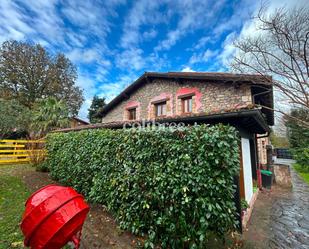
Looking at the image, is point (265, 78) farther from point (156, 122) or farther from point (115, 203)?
point (115, 203)

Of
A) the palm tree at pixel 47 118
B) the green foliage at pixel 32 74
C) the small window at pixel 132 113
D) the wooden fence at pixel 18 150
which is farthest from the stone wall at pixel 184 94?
the green foliage at pixel 32 74

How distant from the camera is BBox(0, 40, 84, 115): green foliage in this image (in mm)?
20844

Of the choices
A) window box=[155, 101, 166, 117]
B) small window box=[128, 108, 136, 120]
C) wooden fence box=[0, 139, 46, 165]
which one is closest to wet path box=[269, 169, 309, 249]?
window box=[155, 101, 166, 117]

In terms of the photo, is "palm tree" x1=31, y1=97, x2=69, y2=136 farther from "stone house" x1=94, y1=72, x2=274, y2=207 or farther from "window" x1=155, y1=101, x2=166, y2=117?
"window" x1=155, y1=101, x2=166, y2=117

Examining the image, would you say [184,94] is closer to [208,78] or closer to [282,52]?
[208,78]

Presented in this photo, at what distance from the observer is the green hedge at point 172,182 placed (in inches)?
119

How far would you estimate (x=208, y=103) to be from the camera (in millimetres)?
9008

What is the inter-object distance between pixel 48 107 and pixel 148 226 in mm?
18398

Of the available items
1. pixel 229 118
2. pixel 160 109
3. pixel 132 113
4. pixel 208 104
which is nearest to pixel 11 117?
pixel 132 113

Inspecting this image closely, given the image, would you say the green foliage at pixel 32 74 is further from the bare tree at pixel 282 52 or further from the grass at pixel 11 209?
the bare tree at pixel 282 52

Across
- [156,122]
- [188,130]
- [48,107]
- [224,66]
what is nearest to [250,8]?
[224,66]

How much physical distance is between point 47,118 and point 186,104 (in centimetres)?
1486

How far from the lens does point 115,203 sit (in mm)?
4281

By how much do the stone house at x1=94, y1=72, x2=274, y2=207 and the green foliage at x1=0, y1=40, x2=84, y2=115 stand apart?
1389 centimetres
